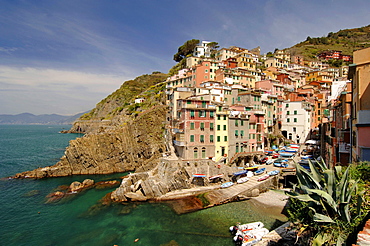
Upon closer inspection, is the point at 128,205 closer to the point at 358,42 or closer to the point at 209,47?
the point at 209,47

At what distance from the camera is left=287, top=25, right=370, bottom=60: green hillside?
5379 inches

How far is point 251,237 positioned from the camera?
67.1 ft

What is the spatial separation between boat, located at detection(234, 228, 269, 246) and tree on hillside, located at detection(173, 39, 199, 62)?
93.1 meters

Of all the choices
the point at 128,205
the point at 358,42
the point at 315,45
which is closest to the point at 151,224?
the point at 128,205

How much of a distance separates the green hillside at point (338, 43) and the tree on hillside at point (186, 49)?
7070 centimetres

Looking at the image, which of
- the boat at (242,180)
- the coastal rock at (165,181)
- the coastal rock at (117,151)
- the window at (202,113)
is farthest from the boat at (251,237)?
the coastal rock at (117,151)

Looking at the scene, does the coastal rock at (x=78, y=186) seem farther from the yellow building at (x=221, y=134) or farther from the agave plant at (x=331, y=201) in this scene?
the agave plant at (x=331, y=201)

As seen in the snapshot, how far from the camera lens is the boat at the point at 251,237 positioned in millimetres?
19766

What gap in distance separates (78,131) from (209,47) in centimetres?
10929

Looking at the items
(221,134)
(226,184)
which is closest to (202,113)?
(221,134)

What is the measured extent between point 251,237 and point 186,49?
95940 mm

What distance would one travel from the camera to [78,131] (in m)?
147

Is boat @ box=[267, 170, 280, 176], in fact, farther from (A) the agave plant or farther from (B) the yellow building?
(A) the agave plant

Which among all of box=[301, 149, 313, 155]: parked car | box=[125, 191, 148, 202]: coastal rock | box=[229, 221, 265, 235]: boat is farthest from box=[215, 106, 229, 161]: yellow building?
box=[301, 149, 313, 155]: parked car
